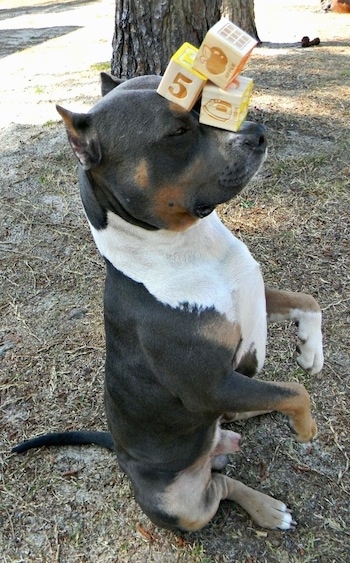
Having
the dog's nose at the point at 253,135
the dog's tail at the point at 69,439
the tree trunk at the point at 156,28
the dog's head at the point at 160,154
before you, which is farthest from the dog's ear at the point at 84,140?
the tree trunk at the point at 156,28

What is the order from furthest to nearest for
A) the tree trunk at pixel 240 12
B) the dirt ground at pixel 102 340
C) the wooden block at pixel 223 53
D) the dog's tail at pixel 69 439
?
the tree trunk at pixel 240 12, the dog's tail at pixel 69 439, the dirt ground at pixel 102 340, the wooden block at pixel 223 53

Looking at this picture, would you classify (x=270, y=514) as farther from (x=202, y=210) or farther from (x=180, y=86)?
(x=180, y=86)

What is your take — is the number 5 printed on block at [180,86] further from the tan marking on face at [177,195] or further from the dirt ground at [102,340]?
the dirt ground at [102,340]

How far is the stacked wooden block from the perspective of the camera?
2047mm

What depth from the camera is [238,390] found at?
2.41 meters

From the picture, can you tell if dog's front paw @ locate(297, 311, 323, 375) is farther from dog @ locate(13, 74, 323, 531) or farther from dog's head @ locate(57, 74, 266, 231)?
dog's head @ locate(57, 74, 266, 231)

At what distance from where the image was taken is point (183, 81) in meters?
2.15

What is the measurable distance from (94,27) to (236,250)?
1203 cm

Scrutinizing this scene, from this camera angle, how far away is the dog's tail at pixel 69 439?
3.35m

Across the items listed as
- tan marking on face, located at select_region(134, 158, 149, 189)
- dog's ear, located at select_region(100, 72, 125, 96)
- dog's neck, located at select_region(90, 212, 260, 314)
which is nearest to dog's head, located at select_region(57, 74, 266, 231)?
tan marking on face, located at select_region(134, 158, 149, 189)

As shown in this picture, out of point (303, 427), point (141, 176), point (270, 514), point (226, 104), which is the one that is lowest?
point (270, 514)

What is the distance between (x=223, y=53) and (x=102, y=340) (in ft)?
8.18

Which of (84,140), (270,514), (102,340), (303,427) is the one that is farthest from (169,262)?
(102,340)

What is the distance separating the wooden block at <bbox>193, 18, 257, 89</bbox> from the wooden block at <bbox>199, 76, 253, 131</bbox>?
35mm
